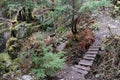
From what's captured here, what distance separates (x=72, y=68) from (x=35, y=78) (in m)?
1.55

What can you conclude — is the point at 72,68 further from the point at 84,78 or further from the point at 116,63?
the point at 116,63

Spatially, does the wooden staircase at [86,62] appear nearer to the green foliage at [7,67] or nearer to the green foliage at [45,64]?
the green foliage at [45,64]

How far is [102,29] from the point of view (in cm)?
1001

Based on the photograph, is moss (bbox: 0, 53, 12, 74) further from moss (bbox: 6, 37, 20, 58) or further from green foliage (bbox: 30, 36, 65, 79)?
green foliage (bbox: 30, 36, 65, 79)

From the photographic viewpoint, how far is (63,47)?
9.27m

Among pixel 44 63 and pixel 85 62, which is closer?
pixel 44 63

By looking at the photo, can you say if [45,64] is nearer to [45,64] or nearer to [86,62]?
[45,64]

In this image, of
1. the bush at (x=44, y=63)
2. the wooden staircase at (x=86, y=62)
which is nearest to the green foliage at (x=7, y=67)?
the bush at (x=44, y=63)

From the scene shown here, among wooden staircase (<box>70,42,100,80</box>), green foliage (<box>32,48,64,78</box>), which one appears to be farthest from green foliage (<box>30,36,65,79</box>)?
wooden staircase (<box>70,42,100,80</box>)

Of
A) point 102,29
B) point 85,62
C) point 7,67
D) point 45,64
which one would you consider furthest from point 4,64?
point 102,29

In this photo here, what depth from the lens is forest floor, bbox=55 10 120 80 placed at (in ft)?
24.9

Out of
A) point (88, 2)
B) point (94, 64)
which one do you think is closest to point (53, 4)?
point (88, 2)

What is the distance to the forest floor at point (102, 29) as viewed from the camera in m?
7.59

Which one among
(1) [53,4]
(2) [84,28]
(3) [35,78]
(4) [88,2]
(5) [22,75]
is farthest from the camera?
(2) [84,28]
